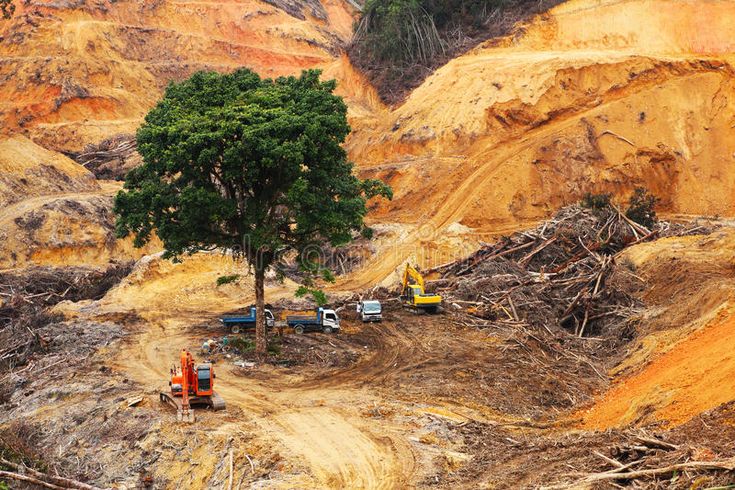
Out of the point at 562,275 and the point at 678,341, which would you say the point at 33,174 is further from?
the point at 678,341

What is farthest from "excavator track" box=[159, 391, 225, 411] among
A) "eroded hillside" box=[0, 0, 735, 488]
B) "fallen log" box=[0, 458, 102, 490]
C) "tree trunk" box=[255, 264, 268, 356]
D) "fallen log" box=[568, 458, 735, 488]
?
"fallen log" box=[568, 458, 735, 488]

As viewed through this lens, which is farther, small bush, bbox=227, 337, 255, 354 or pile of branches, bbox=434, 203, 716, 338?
pile of branches, bbox=434, 203, 716, 338

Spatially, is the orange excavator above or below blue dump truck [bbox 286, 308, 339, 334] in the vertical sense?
above

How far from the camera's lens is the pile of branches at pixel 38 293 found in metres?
30.8

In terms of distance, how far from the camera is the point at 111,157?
5878 cm

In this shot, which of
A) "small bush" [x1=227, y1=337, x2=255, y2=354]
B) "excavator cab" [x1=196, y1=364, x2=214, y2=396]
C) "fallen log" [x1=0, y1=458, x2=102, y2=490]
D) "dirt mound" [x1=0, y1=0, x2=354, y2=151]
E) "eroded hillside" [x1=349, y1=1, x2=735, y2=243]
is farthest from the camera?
"dirt mound" [x1=0, y1=0, x2=354, y2=151]

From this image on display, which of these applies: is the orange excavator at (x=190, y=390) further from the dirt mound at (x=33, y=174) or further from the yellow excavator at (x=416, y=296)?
the dirt mound at (x=33, y=174)

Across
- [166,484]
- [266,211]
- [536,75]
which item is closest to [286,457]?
[166,484]

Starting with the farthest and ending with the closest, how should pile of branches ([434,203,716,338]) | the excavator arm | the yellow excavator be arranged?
1. the excavator arm
2. the yellow excavator
3. pile of branches ([434,203,716,338])

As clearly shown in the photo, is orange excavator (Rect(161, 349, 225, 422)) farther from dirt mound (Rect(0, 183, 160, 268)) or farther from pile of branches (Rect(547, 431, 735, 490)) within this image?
dirt mound (Rect(0, 183, 160, 268))

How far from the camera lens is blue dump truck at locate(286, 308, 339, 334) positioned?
31.0m

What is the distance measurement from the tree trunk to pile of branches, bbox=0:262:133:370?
314 inches

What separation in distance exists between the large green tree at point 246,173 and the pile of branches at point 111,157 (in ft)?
98.5

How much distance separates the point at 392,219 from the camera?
1809 inches
